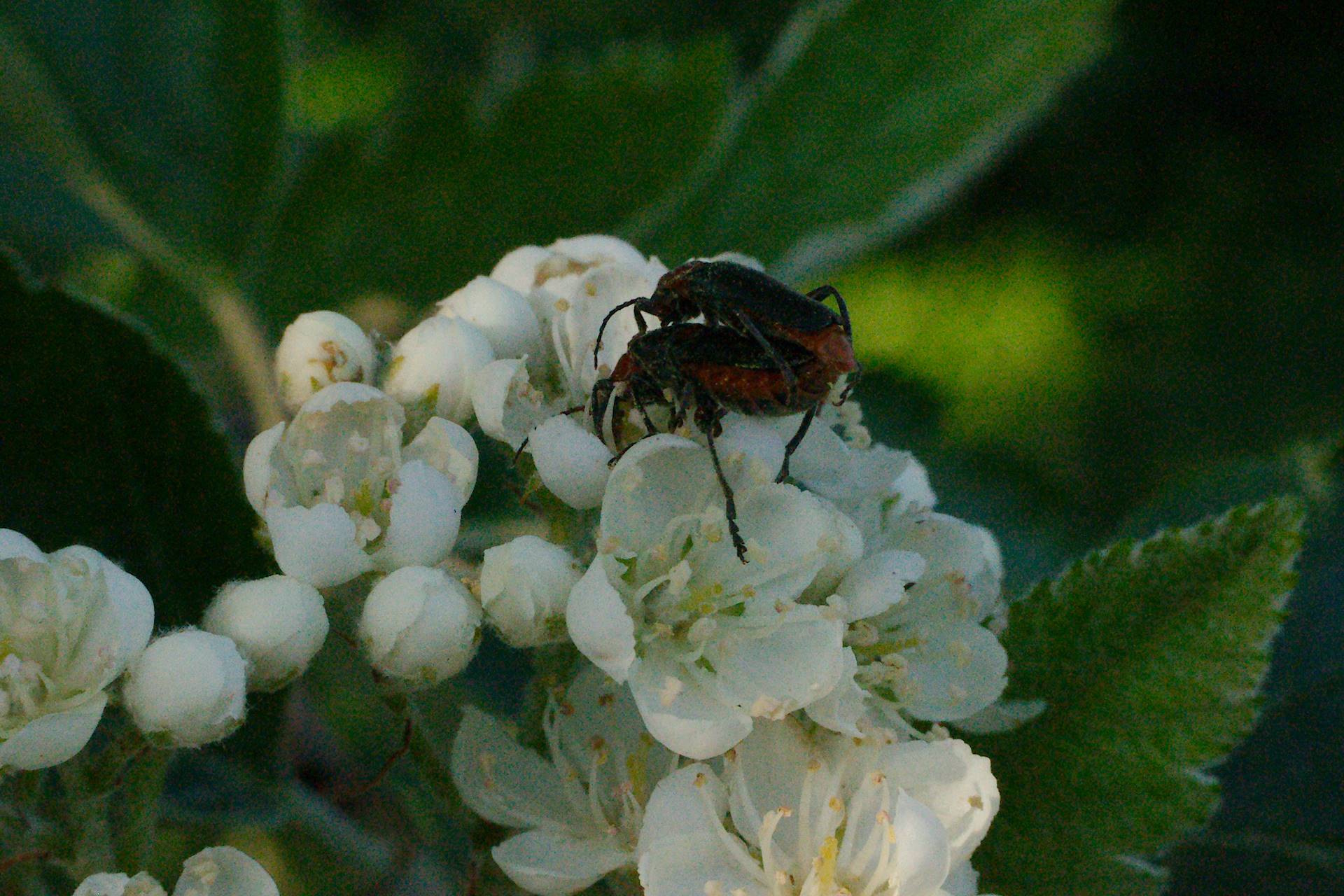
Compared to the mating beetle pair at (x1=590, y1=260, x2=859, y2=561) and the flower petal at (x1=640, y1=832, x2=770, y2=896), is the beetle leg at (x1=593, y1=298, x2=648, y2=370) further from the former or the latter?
the flower petal at (x1=640, y1=832, x2=770, y2=896)

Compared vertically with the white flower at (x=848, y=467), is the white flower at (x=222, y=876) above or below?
below

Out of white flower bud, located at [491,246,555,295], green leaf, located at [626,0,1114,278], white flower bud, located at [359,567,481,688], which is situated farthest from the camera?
green leaf, located at [626,0,1114,278]

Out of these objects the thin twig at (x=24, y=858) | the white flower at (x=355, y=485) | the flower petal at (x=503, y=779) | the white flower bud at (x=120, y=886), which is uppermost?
the white flower at (x=355, y=485)

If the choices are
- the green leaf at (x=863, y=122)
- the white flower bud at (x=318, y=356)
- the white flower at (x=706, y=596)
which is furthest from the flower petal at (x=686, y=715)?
the green leaf at (x=863, y=122)

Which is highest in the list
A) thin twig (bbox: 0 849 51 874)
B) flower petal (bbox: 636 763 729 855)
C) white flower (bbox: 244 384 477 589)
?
white flower (bbox: 244 384 477 589)

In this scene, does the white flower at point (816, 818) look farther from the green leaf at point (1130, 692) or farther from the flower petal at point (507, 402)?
the flower petal at point (507, 402)

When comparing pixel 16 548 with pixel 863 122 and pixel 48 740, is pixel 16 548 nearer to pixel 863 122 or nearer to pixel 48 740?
pixel 48 740

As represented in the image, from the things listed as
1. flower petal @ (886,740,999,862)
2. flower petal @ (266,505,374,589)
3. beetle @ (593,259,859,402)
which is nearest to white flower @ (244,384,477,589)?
flower petal @ (266,505,374,589)
